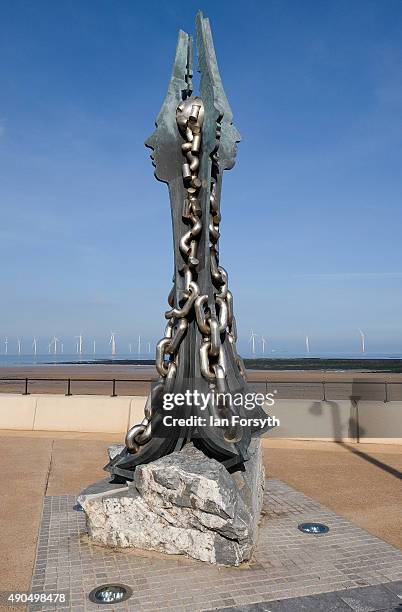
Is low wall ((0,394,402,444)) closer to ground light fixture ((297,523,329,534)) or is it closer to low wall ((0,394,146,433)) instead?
low wall ((0,394,146,433))

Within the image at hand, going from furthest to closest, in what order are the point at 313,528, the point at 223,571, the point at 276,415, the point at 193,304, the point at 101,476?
the point at 276,415
the point at 101,476
the point at 193,304
the point at 313,528
the point at 223,571

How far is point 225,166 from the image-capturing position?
7.12 metres

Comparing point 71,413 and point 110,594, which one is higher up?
point 71,413

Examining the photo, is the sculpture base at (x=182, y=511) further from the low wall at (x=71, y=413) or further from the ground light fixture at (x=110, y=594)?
the low wall at (x=71, y=413)

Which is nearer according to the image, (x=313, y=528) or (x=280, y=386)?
(x=313, y=528)

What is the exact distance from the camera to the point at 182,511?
5.00 meters

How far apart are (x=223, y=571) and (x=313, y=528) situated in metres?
1.61

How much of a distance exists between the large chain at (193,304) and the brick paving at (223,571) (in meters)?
1.26

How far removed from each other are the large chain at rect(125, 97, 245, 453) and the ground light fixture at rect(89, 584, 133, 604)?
1.63m

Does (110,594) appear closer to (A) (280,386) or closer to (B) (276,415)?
(B) (276,415)

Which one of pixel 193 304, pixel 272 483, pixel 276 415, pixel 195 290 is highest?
pixel 195 290

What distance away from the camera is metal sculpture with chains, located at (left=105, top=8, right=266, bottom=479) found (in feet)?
18.8

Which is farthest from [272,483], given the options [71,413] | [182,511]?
[71,413]

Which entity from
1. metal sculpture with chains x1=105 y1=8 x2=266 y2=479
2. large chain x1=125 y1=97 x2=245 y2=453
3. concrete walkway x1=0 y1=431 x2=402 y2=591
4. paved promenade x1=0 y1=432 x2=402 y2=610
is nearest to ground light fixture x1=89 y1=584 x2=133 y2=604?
paved promenade x1=0 y1=432 x2=402 y2=610
